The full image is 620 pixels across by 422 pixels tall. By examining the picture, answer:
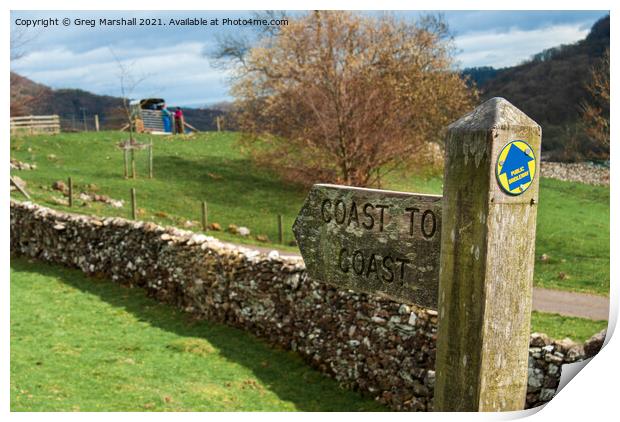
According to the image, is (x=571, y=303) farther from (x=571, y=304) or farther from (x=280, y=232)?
(x=280, y=232)

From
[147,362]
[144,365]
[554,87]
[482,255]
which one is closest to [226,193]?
[147,362]

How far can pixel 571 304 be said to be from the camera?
1189 cm

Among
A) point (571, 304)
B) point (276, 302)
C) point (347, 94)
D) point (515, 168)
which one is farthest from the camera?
point (347, 94)

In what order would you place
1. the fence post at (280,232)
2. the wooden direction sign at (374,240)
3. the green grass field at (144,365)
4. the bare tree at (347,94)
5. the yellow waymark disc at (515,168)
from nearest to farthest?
the yellow waymark disc at (515,168) < the wooden direction sign at (374,240) < the green grass field at (144,365) < the fence post at (280,232) < the bare tree at (347,94)

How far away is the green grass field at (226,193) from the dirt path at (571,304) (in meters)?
0.67

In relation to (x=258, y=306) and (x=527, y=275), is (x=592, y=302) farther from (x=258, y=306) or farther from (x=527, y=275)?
(x=527, y=275)

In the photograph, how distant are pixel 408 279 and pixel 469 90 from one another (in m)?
22.2

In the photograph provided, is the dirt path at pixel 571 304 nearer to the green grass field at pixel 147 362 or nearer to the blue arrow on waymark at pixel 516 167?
the green grass field at pixel 147 362

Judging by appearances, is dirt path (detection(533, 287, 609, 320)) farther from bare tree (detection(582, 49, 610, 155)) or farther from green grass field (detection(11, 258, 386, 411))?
green grass field (detection(11, 258, 386, 411))

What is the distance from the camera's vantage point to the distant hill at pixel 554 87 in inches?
1099

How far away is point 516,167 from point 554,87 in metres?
30.7

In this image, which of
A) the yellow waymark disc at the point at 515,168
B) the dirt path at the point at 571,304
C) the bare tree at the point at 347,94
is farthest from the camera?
the bare tree at the point at 347,94

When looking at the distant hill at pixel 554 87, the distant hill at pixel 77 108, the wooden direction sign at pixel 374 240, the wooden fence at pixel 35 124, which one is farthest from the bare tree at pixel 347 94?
the wooden direction sign at pixel 374 240

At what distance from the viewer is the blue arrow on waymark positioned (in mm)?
1959
